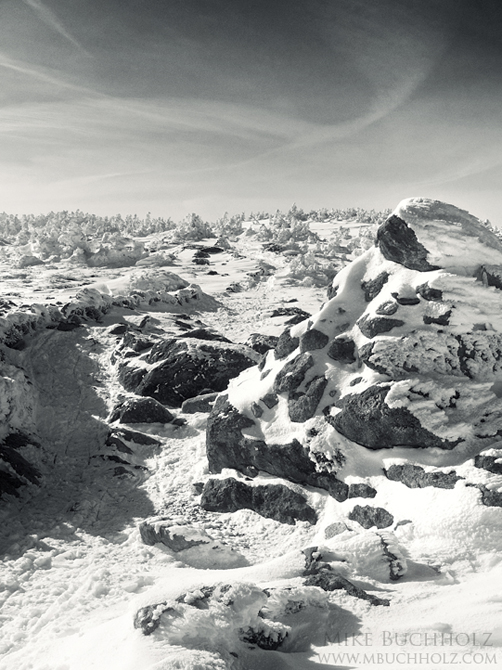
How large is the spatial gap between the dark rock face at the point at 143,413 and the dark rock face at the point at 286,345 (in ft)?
15.2

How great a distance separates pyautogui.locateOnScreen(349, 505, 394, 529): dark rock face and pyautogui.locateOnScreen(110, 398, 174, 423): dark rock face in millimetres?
7763

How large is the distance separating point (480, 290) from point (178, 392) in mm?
10363

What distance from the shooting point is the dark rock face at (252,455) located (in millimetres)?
10641

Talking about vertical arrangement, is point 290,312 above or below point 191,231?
below

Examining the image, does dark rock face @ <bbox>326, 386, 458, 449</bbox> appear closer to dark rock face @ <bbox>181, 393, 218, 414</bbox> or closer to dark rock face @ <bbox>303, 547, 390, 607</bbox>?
dark rock face @ <bbox>303, 547, 390, 607</bbox>

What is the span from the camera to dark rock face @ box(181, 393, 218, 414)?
52.9ft

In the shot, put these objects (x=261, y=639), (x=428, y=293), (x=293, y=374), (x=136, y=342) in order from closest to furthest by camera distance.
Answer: (x=261, y=639) < (x=428, y=293) < (x=293, y=374) < (x=136, y=342)

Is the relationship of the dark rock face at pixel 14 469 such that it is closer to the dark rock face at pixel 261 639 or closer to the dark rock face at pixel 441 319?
the dark rock face at pixel 261 639

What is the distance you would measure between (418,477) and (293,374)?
3.96 metres

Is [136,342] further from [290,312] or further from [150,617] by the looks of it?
[150,617]

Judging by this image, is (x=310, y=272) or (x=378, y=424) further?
(x=310, y=272)

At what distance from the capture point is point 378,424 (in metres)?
10.1

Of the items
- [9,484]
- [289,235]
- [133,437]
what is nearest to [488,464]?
[133,437]

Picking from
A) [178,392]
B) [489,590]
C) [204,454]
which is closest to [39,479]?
[204,454]
